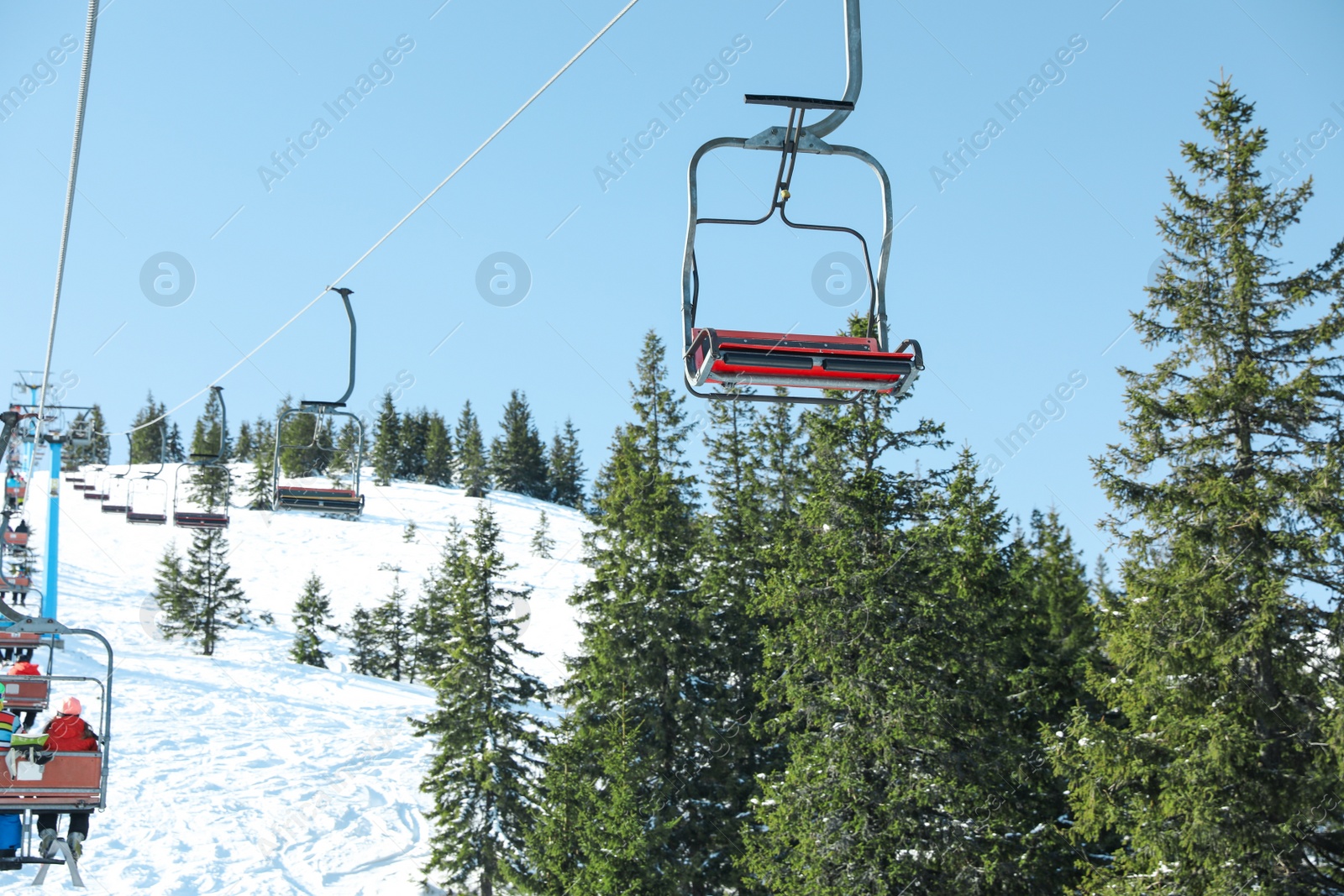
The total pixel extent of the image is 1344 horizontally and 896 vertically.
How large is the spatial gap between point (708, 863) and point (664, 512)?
8.19m

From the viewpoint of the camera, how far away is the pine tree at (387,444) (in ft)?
371

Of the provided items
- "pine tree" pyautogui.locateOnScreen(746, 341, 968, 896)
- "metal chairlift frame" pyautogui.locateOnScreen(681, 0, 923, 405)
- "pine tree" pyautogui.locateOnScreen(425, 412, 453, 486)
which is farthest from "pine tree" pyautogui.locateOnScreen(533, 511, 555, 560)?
"metal chairlift frame" pyautogui.locateOnScreen(681, 0, 923, 405)

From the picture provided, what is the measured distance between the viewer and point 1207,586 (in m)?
16.1

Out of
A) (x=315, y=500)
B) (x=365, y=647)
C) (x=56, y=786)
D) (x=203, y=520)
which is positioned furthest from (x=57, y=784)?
(x=365, y=647)

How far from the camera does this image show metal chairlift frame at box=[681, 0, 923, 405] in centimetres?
715

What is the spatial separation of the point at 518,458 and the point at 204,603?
6542cm

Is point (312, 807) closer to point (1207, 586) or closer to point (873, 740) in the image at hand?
point (873, 740)

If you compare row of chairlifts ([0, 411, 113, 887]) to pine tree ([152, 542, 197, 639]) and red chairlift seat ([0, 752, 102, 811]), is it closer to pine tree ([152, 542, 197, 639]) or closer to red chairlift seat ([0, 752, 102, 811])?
red chairlift seat ([0, 752, 102, 811])

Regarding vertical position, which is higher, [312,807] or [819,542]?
[819,542]

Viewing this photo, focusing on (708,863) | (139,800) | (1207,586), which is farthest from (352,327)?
(139,800)

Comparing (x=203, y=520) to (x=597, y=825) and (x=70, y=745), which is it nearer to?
(x=597, y=825)

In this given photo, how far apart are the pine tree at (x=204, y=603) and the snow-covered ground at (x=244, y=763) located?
3.62ft

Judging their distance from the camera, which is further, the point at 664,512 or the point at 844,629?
the point at 664,512

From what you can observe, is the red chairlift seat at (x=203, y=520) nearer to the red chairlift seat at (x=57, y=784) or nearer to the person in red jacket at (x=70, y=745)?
the person in red jacket at (x=70, y=745)
